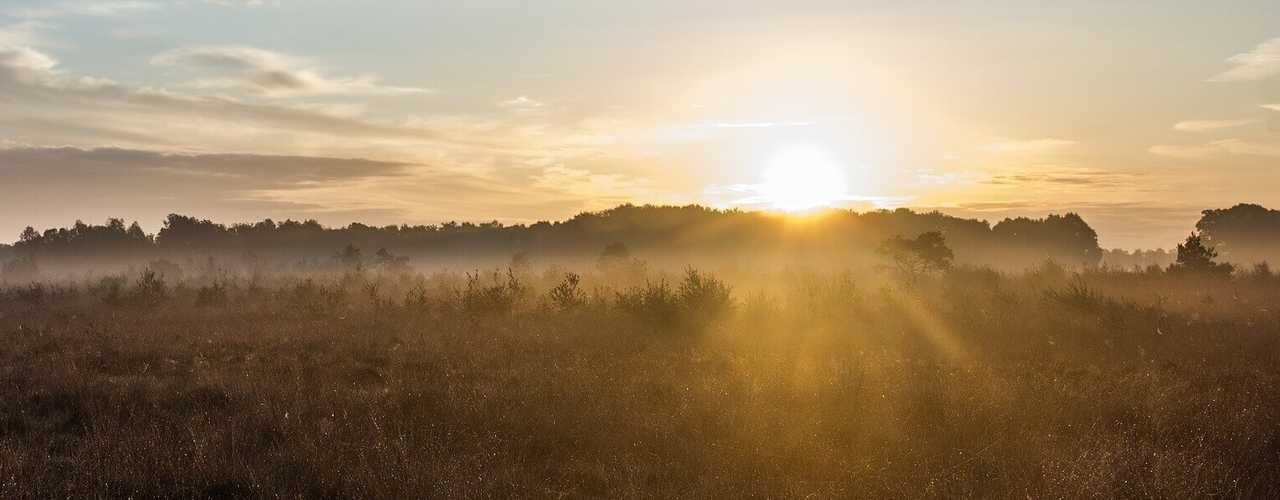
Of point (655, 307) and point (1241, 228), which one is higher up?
point (1241, 228)

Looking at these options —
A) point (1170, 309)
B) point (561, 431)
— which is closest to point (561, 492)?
point (561, 431)

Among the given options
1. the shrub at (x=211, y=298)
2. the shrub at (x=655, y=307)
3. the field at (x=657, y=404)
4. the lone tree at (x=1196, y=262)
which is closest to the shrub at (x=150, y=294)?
the shrub at (x=211, y=298)

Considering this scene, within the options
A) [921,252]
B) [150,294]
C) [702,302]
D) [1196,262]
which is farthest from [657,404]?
[1196,262]

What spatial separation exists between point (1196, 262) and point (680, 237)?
3585 cm

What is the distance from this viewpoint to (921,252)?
2288 centimetres

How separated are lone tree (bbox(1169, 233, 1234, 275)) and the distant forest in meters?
23.6

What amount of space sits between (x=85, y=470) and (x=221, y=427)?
3.20ft

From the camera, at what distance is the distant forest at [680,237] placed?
46156 millimetres

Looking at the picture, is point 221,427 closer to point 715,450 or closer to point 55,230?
point 715,450

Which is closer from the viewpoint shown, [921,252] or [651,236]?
[921,252]

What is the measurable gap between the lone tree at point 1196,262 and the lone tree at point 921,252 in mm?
6554

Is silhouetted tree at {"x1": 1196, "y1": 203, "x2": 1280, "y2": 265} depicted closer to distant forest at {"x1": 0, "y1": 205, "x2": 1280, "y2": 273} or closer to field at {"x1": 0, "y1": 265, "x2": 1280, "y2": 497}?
distant forest at {"x1": 0, "y1": 205, "x2": 1280, "y2": 273}

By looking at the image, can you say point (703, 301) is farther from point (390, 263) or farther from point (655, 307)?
point (390, 263)

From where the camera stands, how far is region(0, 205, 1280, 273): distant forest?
151 feet
